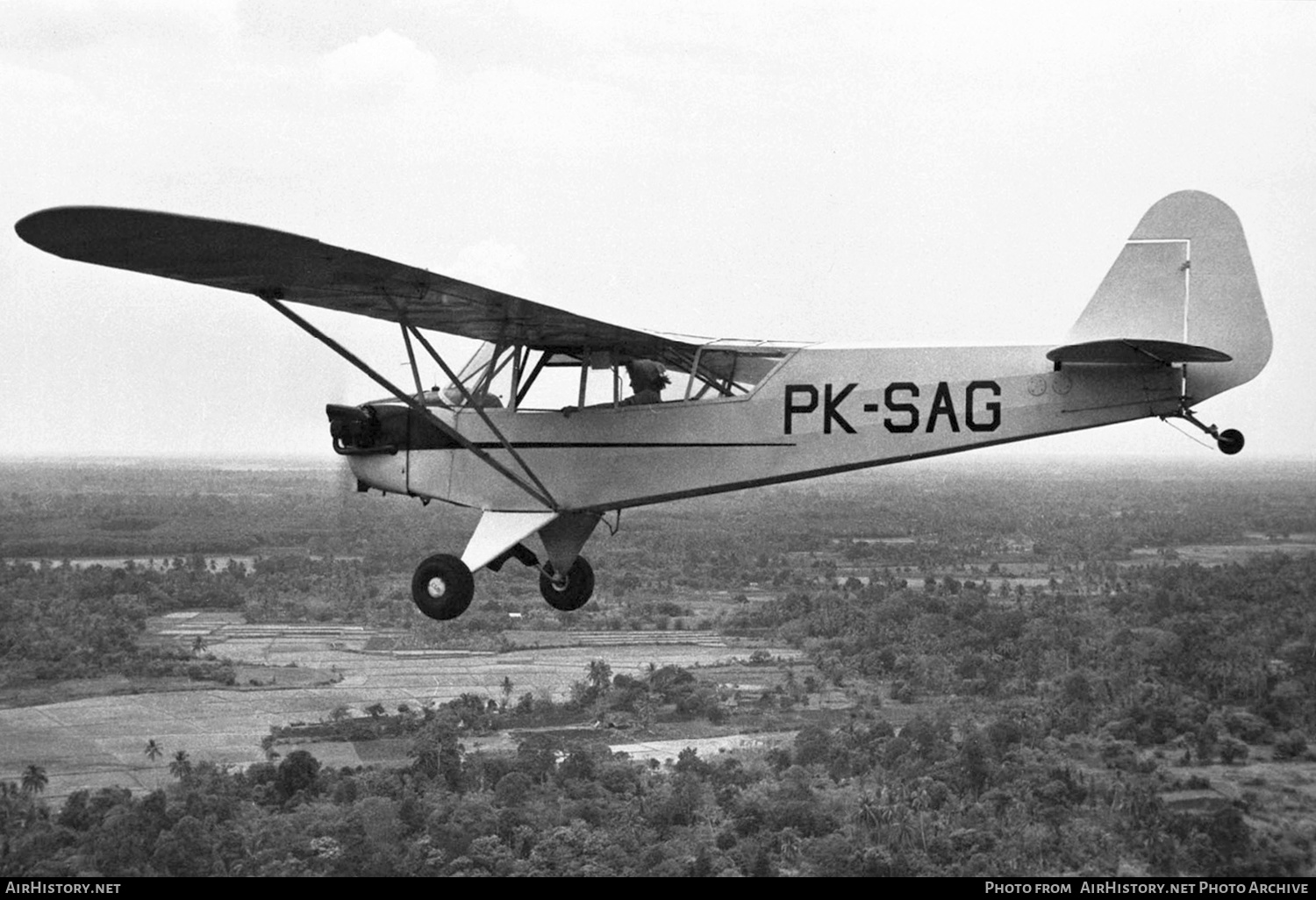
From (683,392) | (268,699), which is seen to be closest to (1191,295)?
(683,392)

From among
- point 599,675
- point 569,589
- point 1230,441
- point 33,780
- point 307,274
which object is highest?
point 307,274

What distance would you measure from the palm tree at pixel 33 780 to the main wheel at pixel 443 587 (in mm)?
11339

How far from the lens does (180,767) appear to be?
61.2 feet

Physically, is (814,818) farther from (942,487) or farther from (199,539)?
(199,539)

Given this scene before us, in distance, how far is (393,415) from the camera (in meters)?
10.8

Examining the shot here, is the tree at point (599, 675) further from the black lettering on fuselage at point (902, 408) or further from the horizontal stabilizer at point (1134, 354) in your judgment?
the horizontal stabilizer at point (1134, 354)

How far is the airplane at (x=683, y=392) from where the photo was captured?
9.09 metres

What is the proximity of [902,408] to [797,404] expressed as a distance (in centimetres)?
80

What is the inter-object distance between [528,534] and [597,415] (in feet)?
3.60

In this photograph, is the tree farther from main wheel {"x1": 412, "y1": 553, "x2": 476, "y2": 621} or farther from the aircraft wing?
the aircraft wing

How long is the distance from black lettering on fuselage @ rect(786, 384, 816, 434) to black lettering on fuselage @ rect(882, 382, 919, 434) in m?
0.47

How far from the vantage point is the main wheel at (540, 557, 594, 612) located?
10961mm

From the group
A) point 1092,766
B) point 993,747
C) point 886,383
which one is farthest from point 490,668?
point 886,383

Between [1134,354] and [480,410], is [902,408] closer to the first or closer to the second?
[1134,354]
